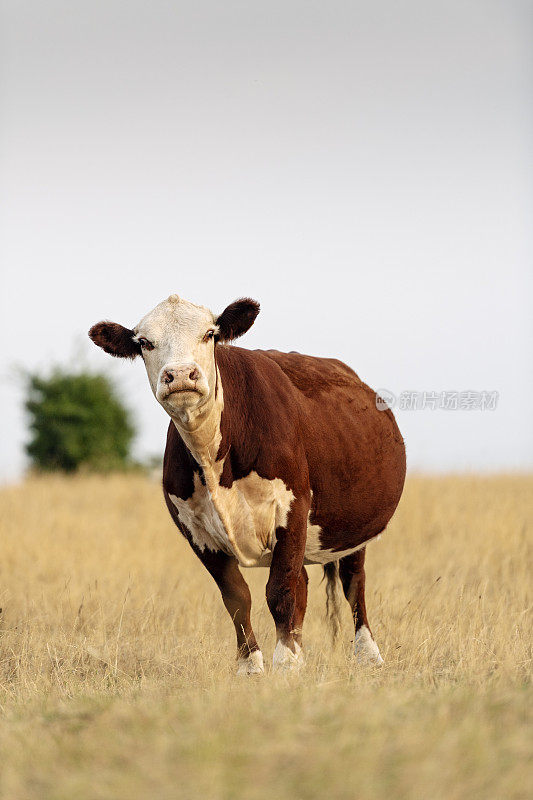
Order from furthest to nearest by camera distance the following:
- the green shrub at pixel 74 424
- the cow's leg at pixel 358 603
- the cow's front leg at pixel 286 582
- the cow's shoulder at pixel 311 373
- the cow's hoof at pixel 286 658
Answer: the green shrub at pixel 74 424 < the cow's leg at pixel 358 603 < the cow's shoulder at pixel 311 373 < the cow's front leg at pixel 286 582 < the cow's hoof at pixel 286 658

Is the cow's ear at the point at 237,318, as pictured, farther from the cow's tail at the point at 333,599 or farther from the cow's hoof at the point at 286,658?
the cow's tail at the point at 333,599

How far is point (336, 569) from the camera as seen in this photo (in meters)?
8.38

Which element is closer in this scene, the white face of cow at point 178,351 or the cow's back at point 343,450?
the white face of cow at point 178,351

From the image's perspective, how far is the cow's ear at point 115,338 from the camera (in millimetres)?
6418

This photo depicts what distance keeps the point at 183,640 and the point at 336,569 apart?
146 centimetres

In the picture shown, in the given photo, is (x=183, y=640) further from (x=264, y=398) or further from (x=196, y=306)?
(x=196, y=306)

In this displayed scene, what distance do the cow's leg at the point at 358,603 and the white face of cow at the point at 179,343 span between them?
2690mm

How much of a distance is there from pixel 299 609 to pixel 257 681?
47.0 inches

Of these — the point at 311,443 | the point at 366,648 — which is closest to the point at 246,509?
the point at 311,443

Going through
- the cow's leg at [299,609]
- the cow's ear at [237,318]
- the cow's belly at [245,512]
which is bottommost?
the cow's leg at [299,609]

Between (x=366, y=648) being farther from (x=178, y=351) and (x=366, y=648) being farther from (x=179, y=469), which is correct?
(x=178, y=351)

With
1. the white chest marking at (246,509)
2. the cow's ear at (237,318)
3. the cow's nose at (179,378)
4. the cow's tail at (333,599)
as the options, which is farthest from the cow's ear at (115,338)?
the cow's tail at (333,599)

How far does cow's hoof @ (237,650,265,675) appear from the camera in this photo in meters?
6.64

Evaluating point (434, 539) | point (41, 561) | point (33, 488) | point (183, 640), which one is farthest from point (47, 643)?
point (33, 488)
